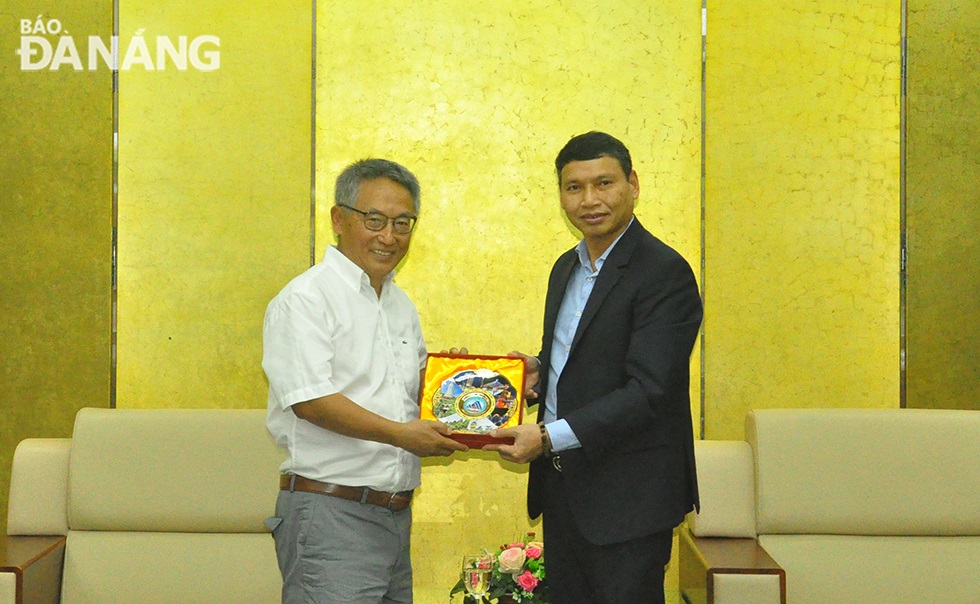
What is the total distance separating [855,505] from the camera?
3.27 meters

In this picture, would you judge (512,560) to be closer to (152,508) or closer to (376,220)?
(152,508)

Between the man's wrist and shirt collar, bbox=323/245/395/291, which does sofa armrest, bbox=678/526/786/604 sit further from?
shirt collar, bbox=323/245/395/291

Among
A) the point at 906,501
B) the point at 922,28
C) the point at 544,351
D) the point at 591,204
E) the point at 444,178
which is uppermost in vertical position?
the point at 922,28

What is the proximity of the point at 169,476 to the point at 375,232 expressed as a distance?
57.2 inches

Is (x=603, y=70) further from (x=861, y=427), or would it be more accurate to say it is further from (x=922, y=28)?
(x=861, y=427)

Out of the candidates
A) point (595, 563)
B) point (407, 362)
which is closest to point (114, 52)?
point (407, 362)

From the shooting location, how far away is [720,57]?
3.99 metres

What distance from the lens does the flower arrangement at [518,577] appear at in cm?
334

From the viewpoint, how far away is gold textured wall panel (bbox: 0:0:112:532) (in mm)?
3996

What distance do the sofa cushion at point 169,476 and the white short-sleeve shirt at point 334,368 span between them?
1049 millimetres

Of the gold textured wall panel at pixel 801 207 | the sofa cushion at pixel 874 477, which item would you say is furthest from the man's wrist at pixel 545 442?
the gold textured wall panel at pixel 801 207

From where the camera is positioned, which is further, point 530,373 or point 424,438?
point 530,373

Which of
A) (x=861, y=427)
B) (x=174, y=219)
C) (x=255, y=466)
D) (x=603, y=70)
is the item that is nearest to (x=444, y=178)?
(x=603, y=70)

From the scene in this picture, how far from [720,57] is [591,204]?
1816mm
